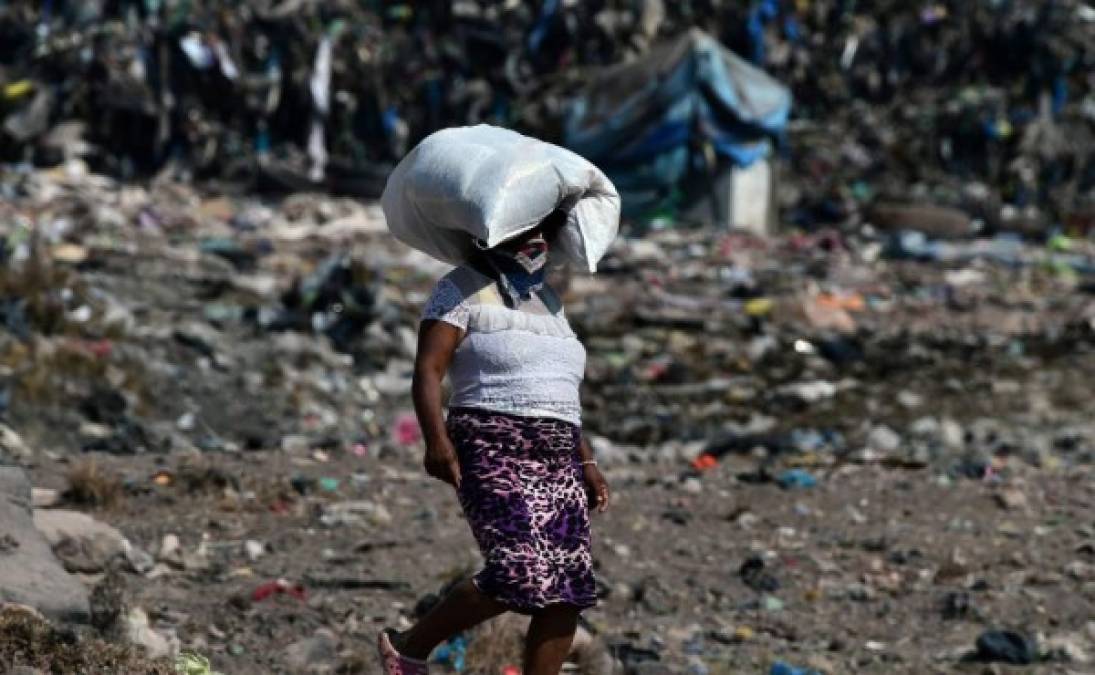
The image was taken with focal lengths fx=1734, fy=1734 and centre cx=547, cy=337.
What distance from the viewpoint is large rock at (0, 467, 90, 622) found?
3.37 meters

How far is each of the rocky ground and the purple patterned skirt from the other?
998 millimetres

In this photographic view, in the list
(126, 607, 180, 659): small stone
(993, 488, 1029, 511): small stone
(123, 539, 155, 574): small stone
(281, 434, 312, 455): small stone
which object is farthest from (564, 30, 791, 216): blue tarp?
(126, 607, 180, 659): small stone

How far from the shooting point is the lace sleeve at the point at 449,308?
110 inches

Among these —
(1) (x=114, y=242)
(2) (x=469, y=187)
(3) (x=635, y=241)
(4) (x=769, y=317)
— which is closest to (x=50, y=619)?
(2) (x=469, y=187)

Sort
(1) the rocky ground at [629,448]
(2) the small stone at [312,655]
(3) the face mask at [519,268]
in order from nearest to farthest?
(3) the face mask at [519,268], (2) the small stone at [312,655], (1) the rocky ground at [629,448]

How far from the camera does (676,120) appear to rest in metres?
13.7

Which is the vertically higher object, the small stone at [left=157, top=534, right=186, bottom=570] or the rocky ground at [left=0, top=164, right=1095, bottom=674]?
the small stone at [left=157, top=534, right=186, bottom=570]

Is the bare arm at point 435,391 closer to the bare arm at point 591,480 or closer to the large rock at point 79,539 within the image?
the bare arm at point 591,480

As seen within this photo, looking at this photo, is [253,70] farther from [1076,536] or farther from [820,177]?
[1076,536]

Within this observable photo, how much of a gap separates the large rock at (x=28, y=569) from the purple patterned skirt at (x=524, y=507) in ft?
3.35

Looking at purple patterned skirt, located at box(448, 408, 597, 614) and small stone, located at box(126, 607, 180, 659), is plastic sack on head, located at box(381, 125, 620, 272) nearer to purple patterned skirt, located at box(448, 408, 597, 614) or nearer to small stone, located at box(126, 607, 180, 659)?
purple patterned skirt, located at box(448, 408, 597, 614)

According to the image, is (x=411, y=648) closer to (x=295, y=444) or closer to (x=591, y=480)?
(x=591, y=480)

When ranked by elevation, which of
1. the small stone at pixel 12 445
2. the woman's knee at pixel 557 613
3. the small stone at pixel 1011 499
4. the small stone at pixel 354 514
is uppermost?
the woman's knee at pixel 557 613

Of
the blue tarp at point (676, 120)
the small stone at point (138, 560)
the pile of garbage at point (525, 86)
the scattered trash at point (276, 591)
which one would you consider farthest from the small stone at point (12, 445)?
the pile of garbage at point (525, 86)
